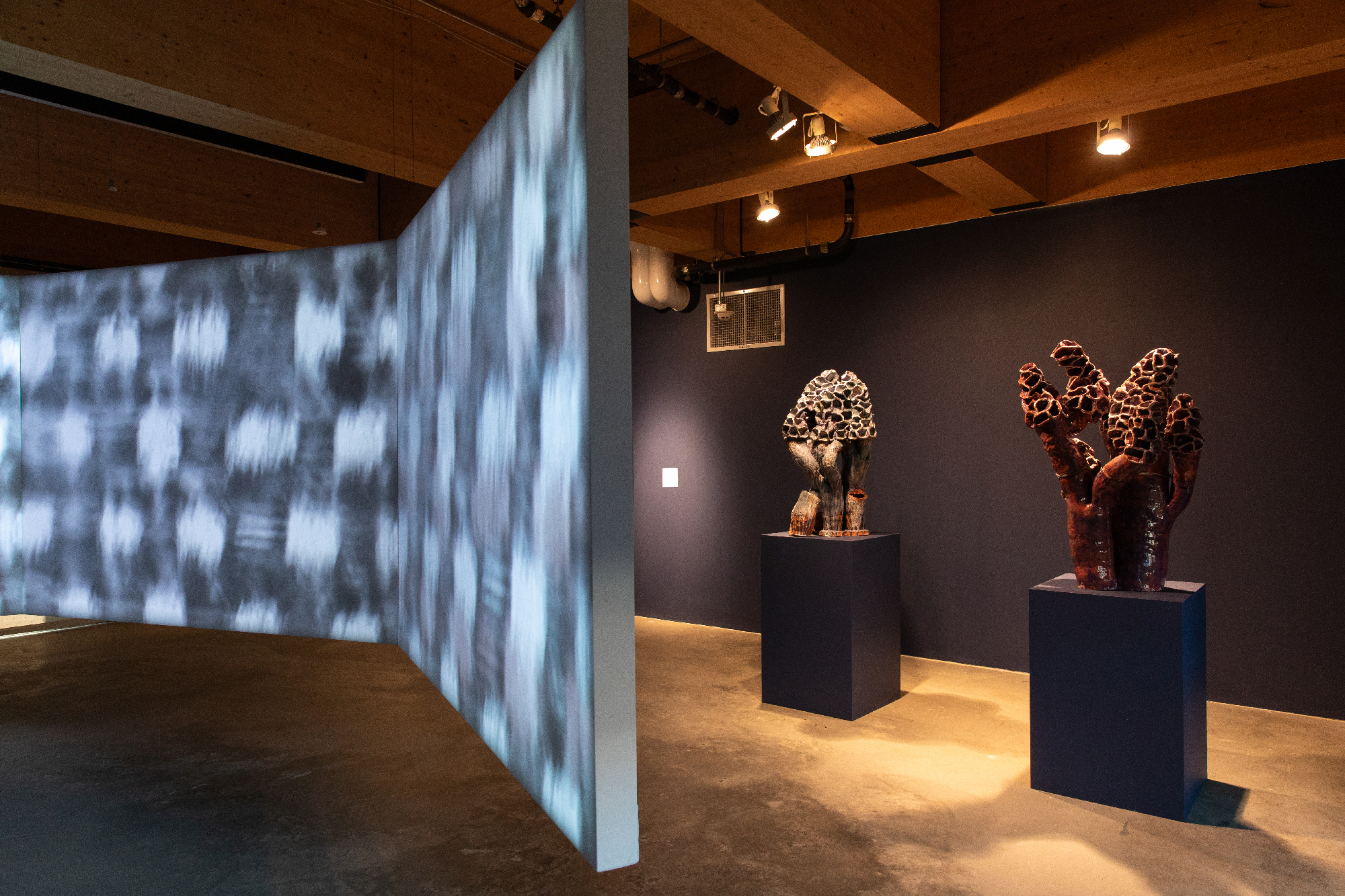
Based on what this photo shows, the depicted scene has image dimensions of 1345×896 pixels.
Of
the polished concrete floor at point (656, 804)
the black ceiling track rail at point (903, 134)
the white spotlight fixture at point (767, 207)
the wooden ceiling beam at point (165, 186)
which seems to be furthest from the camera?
the white spotlight fixture at point (767, 207)

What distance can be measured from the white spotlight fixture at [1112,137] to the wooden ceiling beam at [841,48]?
2.93 ft

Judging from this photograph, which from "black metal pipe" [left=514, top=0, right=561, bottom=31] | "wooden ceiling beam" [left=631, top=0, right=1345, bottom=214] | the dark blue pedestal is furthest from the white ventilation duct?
the dark blue pedestal

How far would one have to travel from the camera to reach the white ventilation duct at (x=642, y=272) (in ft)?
18.8

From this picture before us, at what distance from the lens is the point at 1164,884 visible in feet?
7.68

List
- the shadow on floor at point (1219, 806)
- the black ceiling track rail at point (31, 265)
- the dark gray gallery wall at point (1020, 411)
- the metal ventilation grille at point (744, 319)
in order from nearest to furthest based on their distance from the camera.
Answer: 1. the shadow on floor at point (1219, 806)
2. the dark gray gallery wall at point (1020, 411)
3. the metal ventilation grille at point (744, 319)
4. the black ceiling track rail at point (31, 265)

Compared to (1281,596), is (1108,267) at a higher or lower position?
higher

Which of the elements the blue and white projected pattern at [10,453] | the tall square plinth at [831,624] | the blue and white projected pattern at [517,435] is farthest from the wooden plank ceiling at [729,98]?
the tall square plinth at [831,624]

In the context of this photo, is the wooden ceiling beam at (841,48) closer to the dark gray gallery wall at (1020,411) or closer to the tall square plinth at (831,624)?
the dark gray gallery wall at (1020,411)

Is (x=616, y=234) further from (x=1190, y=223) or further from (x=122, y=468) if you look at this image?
(x=1190, y=223)

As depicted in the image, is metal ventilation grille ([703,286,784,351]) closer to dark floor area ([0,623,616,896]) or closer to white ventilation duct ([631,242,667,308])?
white ventilation duct ([631,242,667,308])

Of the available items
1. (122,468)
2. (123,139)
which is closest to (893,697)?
(122,468)

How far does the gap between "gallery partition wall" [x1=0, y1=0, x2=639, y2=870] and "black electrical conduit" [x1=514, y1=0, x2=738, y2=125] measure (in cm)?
161

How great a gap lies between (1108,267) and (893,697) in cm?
258

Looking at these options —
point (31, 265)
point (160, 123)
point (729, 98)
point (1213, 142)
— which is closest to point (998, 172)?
point (1213, 142)
